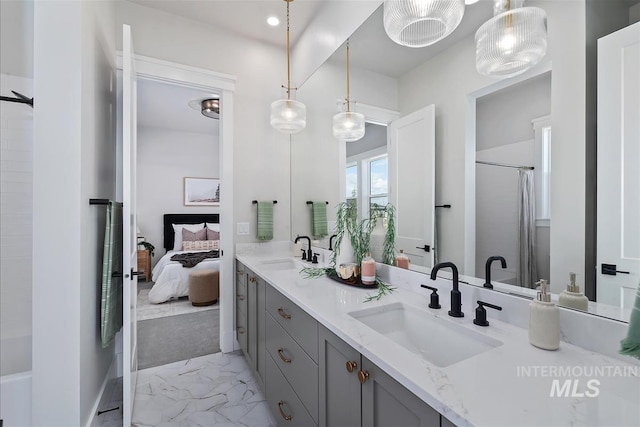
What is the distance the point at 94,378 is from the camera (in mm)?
1739

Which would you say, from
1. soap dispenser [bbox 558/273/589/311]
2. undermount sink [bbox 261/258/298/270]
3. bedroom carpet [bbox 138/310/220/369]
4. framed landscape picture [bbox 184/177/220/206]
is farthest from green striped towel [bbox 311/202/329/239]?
framed landscape picture [bbox 184/177/220/206]

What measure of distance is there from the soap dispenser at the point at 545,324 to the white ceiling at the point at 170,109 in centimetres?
374

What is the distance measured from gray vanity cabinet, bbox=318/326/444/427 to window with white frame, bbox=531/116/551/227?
75 centimetres

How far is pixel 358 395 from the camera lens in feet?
2.92

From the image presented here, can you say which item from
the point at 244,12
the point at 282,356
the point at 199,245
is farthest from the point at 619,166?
the point at 199,245

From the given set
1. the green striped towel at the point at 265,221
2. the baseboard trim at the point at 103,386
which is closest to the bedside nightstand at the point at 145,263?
the baseboard trim at the point at 103,386

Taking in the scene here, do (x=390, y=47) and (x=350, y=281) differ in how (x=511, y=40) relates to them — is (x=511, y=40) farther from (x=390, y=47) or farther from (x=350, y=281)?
(x=350, y=281)

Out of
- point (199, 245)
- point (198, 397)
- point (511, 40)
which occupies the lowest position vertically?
point (198, 397)

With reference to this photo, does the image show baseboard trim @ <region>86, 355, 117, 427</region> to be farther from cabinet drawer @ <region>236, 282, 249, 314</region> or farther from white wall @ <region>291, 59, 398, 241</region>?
white wall @ <region>291, 59, 398, 241</region>

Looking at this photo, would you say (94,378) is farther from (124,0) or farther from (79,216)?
(124,0)

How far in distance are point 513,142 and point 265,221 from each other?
7.13 ft

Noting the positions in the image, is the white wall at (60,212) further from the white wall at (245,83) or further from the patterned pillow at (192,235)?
the patterned pillow at (192,235)

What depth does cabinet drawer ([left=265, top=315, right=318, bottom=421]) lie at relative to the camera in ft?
3.82

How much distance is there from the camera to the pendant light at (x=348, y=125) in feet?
6.41
